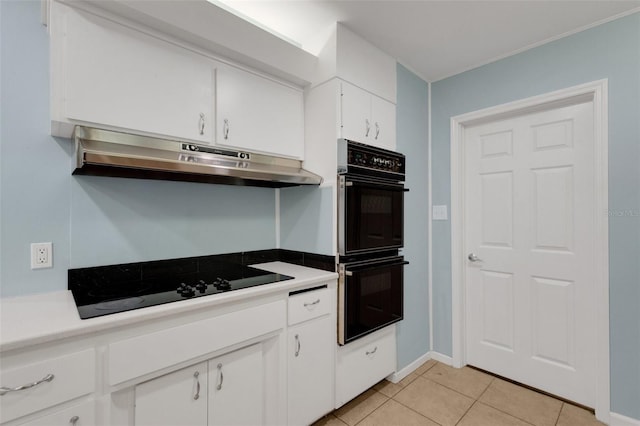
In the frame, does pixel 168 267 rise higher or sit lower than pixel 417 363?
higher

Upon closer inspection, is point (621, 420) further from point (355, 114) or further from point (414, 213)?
point (355, 114)

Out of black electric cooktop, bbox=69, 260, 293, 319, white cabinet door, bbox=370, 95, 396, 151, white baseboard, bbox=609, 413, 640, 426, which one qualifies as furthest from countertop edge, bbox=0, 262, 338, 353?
white baseboard, bbox=609, 413, 640, 426

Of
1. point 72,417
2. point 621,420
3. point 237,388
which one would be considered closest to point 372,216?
point 237,388

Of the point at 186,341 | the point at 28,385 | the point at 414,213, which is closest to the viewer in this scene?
the point at 28,385

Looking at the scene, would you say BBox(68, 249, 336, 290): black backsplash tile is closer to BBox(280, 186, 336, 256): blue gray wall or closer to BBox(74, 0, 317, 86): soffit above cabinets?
BBox(280, 186, 336, 256): blue gray wall

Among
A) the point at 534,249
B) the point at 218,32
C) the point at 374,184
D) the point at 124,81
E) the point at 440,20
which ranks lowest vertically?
the point at 534,249

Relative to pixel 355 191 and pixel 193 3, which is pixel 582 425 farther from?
pixel 193 3

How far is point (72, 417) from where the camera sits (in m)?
1.02

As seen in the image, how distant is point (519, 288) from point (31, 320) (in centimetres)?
290

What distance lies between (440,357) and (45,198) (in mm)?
3026

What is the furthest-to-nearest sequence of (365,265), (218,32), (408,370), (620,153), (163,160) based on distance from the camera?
(408,370), (365,265), (620,153), (218,32), (163,160)

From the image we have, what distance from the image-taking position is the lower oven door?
6.28 ft

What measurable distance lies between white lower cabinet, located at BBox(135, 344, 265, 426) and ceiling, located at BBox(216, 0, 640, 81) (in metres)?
1.99

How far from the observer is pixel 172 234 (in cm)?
182
